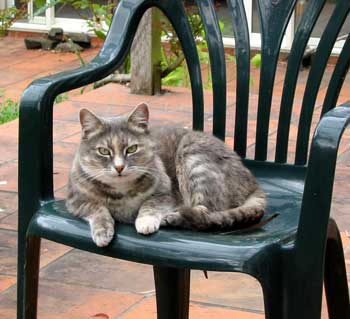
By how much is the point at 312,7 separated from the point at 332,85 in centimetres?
29

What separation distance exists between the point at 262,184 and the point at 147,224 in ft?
1.91

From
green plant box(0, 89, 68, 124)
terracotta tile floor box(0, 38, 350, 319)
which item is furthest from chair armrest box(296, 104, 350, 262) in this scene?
green plant box(0, 89, 68, 124)

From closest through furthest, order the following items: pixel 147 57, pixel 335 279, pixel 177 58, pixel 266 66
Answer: pixel 335 279
pixel 266 66
pixel 147 57
pixel 177 58

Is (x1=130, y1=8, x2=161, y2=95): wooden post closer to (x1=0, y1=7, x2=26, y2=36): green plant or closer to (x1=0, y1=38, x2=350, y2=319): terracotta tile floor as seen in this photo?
(x1=0, y1=38, x2=350, y2=319): terracotta tile floor

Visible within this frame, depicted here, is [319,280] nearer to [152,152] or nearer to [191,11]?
[152,152]

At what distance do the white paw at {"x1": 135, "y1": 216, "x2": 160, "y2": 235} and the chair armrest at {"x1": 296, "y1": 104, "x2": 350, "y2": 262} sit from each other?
1.13 feet

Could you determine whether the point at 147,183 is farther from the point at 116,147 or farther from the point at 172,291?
the point at 172,291

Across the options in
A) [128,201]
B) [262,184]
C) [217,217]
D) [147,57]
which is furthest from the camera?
[147,57]

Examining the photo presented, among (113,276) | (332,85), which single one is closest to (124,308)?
(113,276)

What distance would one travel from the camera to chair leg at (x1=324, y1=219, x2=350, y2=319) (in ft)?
8.58

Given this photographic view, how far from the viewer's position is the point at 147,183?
253 cm

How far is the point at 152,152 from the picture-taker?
2553mm

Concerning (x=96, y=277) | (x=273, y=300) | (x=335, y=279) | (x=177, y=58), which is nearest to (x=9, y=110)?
(x=177, y=58)

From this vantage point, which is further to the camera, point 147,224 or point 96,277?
point 96,277
